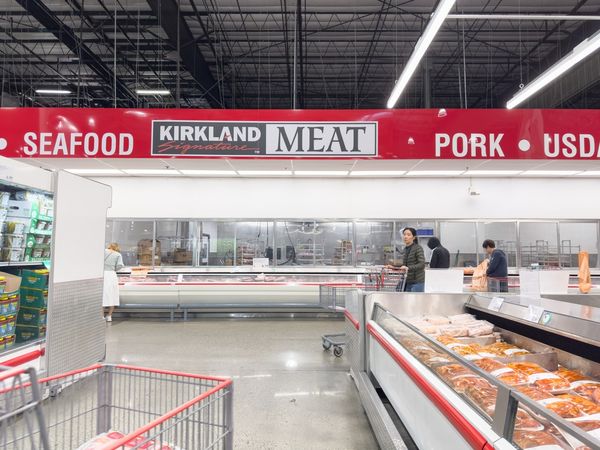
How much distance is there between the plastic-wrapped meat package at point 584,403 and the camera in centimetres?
150

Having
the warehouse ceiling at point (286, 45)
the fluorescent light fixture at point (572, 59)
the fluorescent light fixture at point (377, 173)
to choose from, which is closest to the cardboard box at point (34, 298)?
the warehouse ceiling at point (286, 45)

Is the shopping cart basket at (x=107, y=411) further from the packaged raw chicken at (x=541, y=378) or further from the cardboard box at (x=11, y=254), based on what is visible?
the cardboard box at (x=11, y=254)

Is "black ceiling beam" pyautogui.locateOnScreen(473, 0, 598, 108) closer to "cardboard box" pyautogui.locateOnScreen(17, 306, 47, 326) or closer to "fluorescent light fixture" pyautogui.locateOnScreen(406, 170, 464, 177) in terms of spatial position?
"fluorescent light fixture" pyautogui.locateOnScreen(406, 170, 464, 177)

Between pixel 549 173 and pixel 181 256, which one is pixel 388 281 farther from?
pixel 181 256

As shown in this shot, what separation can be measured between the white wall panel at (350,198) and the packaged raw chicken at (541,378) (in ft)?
20.6

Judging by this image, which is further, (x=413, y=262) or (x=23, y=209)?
(x=413, y=262)

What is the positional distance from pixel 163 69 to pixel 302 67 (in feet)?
13.7

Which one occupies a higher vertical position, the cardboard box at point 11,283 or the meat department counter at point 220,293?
the cardboard box at point 11,283

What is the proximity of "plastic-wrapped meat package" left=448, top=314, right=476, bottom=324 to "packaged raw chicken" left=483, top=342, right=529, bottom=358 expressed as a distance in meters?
0.37

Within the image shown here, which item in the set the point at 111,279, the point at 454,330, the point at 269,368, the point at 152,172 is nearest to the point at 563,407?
the point at 454,330

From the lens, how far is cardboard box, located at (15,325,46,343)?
355cm

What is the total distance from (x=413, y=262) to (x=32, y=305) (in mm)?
4093

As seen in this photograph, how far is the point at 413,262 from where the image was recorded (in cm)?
475

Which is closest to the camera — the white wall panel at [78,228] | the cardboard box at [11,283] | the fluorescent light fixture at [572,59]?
the cardboard box at [11,283]
